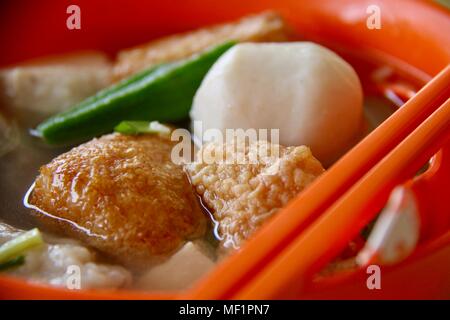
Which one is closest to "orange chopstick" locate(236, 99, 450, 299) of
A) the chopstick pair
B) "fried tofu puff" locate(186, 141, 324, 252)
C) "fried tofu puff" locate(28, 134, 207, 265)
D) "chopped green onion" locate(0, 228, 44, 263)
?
the chopstick pair

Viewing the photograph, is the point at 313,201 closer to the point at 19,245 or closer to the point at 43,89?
the point at 19,245

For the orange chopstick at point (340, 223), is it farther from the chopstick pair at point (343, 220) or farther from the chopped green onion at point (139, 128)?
the chopped green onion at point (139, 128)

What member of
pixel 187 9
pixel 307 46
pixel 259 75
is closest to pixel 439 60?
pixel 307 46

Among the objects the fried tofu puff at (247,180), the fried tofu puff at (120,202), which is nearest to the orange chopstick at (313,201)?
the fried tofu puff at (247,180)

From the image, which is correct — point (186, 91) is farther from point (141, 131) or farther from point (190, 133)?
point (141, 131)

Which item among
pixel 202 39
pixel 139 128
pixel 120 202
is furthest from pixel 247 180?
pixel 202 39

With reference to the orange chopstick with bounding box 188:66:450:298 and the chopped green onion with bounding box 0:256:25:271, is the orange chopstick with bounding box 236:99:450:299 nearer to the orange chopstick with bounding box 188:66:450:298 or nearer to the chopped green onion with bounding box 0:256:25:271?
the orange chopstick with bounding box 188:66:450:298
